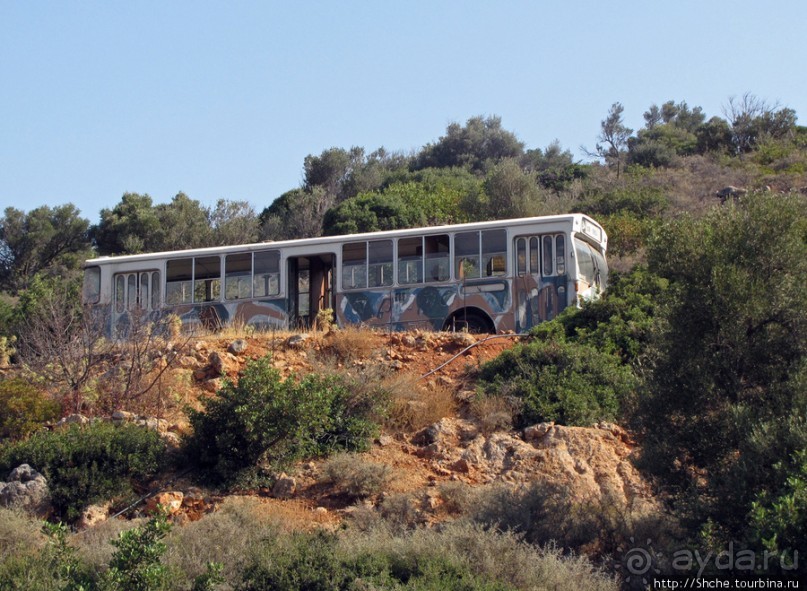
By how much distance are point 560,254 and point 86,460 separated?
10.6 meters

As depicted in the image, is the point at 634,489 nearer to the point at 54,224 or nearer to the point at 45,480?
the point at 45,480

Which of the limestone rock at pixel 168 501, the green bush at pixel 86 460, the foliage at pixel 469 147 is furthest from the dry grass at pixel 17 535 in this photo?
the foliage at pixel 469 147

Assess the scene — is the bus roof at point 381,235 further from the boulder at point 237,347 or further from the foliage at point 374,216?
the foliage at point 374,216

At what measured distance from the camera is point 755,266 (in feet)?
37.6

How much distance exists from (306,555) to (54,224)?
3425 centimetres

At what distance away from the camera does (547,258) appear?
20875 mm

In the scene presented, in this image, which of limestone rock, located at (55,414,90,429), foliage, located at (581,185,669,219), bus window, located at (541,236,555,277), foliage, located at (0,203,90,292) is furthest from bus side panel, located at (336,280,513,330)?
foliage, located at (0,203,90,292)

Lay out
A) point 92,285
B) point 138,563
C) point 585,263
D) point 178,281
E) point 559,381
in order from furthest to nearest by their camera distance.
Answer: point 92,285 < point 178,281 < point 585,263 < point 559,381 < point 138,563

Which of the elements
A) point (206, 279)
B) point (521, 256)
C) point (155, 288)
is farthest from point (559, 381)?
point (155, 288)

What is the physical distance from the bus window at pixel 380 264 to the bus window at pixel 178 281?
166 inches

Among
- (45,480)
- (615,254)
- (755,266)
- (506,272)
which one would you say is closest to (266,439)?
(45,480)

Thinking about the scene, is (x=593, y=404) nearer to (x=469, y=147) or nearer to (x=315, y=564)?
(x=315, y=564)

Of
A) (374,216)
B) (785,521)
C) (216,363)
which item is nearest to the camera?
(785,521)

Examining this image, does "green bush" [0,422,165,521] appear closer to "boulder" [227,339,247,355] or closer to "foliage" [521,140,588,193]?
"boulder" [227,339,247,355]
